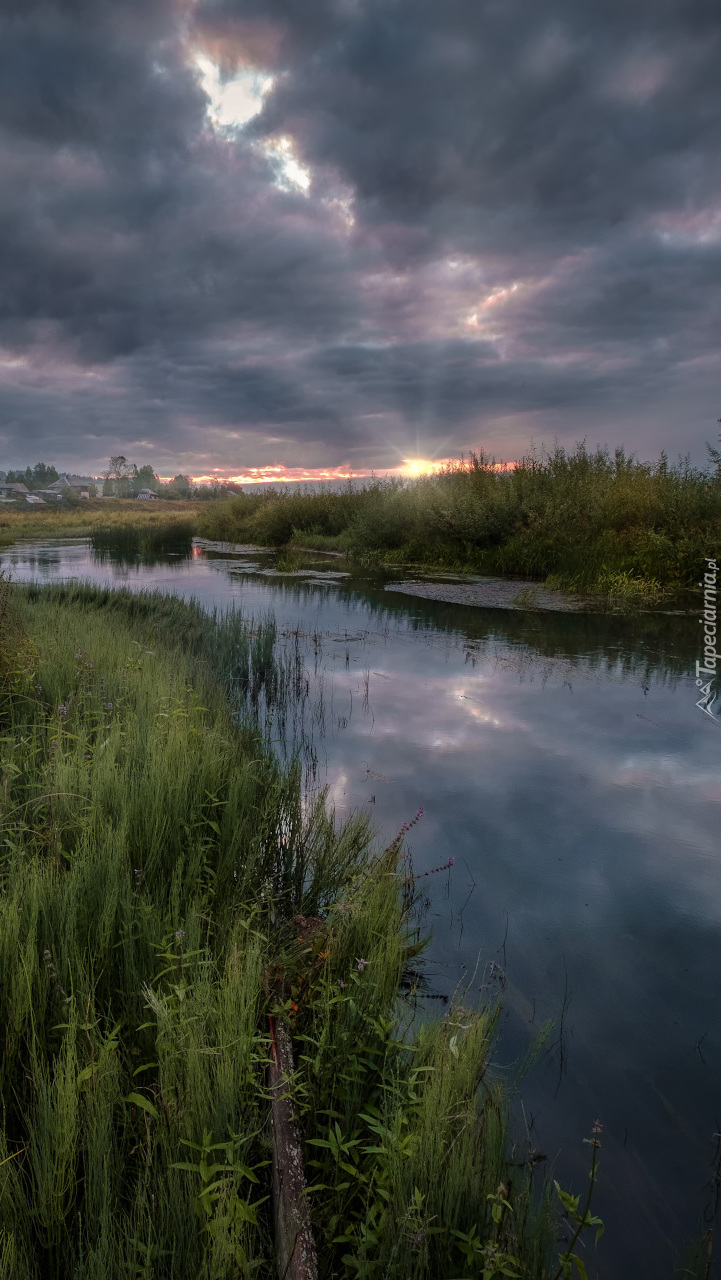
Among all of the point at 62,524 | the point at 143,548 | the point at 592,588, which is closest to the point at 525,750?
the point at 592,588

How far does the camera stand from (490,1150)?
78.0 inches

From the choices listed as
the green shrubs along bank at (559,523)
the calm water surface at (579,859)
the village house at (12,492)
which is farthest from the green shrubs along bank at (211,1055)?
the village house at (12,492)

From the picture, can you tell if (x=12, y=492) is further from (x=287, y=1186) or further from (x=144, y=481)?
(x=287, y=1186)

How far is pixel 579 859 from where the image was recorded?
4.69m

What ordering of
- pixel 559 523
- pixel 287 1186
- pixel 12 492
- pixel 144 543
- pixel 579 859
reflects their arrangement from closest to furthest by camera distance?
1. pixel 287 1186
2. pixel 579 859
3. pixel 559 523
4. pixel 144 543
5. pixel 12 492

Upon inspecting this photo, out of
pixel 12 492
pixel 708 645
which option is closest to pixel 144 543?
pixel 708 645

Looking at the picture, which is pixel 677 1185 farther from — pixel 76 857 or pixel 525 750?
pixel 525 750

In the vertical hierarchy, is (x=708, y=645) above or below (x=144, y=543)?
below

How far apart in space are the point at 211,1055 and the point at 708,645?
11.4 meters

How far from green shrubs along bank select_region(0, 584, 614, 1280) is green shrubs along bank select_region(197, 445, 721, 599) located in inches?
560

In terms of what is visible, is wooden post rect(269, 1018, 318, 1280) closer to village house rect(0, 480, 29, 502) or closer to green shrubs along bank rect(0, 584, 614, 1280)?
green shrubs along bank rect(0, 584, 614, 1280)

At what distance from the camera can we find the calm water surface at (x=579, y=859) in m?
2.52

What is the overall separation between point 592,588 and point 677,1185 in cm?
1528

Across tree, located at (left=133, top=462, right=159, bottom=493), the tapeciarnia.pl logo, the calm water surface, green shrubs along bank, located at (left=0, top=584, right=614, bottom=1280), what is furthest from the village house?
green shrubs along bank, located at (left=0, top=584, right=614, bottom=1280)
